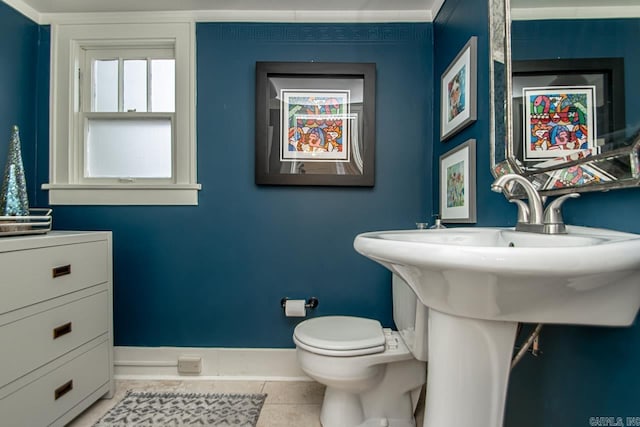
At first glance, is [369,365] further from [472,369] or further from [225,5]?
[225,5]

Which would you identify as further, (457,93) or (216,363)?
(216,363)

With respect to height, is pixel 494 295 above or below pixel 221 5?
below

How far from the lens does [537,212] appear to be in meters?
0.79

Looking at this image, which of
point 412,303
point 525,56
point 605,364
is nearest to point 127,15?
point 525,56

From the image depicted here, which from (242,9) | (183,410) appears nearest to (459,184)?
(242,9)

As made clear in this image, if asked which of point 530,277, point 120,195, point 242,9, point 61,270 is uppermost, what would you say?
point 242,9

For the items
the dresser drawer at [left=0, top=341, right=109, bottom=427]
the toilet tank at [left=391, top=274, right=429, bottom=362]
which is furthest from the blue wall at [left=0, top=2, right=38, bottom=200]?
the toilet tank at [left=391, top=274, right=429, bottom=362]

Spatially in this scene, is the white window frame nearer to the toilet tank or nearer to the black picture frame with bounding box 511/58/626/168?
the toilet tank

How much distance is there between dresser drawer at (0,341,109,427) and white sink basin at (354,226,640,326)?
1.43 metres

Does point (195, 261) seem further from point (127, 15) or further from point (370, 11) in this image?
point (370, 11)

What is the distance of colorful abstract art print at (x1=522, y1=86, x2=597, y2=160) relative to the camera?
0.76 metres

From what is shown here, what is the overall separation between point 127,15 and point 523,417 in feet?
8.85

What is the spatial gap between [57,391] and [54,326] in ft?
0.90

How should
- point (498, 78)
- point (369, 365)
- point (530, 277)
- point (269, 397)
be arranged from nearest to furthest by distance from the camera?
1. point (530, 277)
2. point (498, 78)
3. point (369, 365)
4. point (269, 397)
